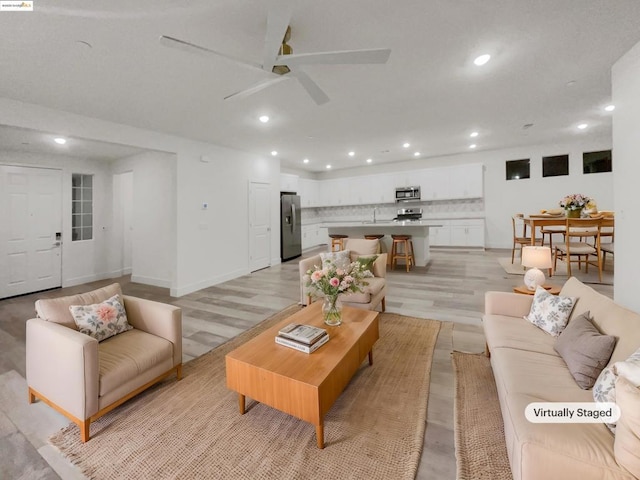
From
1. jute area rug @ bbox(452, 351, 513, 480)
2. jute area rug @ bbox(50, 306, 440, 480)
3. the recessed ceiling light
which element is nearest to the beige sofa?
jute area rug @ bbox(452, 351, 513, 480)

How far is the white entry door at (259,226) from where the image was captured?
6258 mm

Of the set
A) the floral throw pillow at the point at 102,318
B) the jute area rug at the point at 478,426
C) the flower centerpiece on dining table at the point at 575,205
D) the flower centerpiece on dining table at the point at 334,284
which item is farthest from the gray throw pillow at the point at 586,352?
the flower centerpiece on dining table at the point at 575,205

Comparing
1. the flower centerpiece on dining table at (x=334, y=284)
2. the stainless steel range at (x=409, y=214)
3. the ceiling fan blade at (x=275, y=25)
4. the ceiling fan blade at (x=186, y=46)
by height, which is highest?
the ceiling fan blade at (x=275, y=25)

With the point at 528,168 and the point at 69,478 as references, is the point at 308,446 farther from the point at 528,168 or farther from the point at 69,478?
the point at 528,168

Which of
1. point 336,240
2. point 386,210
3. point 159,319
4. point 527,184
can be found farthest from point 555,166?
point 159,319

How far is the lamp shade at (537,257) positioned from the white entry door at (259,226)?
16.3 feet

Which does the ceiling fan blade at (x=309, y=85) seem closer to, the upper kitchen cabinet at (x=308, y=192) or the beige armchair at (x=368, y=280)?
the beige armchair at (x=368, y=280)

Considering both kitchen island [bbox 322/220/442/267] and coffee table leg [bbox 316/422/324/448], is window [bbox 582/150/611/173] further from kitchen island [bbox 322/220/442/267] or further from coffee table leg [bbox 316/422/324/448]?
coffee table leg [bbox 316/422/324/448]

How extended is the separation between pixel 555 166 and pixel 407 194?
3620 millimetres

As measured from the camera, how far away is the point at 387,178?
28.9 ft

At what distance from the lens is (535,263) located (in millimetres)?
2697

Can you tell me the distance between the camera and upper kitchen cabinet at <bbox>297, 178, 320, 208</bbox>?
29.8 feet

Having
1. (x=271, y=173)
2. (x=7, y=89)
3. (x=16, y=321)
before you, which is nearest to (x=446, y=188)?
(x=271, y=173)

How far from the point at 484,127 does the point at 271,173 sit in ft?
15.1
